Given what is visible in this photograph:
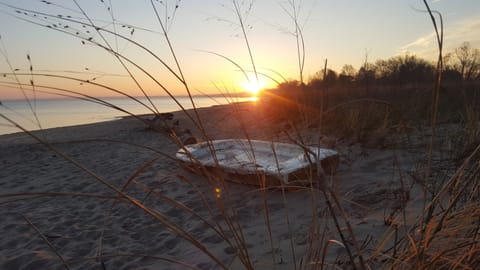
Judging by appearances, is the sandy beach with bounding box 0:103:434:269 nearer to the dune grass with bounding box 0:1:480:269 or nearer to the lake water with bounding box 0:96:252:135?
the dune grass with bounding box 0:1:480:269

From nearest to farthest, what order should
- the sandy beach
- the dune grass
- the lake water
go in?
the dune grass, the lake water, the sandy beach

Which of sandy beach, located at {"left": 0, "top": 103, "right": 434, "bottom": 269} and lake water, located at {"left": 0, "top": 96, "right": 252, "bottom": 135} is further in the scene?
sandy beach, located at {"left": 0, "top": 103, "right": 434, "bottom": 269}

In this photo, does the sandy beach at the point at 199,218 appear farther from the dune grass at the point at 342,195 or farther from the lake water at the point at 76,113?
the lake water at the point at 76,113

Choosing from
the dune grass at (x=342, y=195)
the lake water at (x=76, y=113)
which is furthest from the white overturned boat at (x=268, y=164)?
the lake water at (x=76, y=113)

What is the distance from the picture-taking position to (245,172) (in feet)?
11.7

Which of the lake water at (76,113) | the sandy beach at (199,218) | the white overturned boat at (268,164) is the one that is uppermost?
the lake water at (76,113)

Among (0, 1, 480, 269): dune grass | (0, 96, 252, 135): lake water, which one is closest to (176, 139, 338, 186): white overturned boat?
(0, 1, 480, 269): dune grass

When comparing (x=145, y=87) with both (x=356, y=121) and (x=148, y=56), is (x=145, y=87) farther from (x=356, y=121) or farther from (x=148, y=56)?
(x=356, y=121)

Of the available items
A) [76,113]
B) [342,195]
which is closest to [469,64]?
[342,195]

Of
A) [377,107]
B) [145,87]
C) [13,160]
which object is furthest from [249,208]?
[13,160]

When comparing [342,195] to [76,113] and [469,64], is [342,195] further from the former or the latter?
[76,113]

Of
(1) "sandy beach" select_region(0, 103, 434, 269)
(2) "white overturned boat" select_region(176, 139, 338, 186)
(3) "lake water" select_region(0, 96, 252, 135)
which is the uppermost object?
(3) "lake water" select_region(0, 96, 252, 135)

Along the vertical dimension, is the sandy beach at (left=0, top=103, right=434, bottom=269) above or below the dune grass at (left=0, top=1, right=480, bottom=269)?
below

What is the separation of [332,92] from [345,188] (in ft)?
14.8
